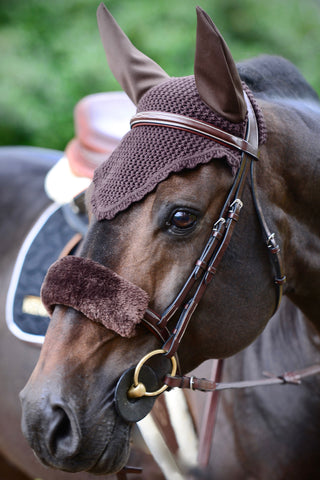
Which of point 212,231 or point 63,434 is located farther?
point 212,231

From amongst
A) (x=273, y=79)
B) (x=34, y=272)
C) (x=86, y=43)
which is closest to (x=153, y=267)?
(x=273, y=79)

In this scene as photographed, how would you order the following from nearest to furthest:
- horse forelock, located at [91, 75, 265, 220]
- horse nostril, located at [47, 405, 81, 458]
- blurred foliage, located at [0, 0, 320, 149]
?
horse nostril, located at [47, 405, 81, 458] < horse forelock, located at [91, 75, 265, 220] < blurred foliage, located at [0, 0, 320, 149]

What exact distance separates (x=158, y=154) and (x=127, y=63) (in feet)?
1.49

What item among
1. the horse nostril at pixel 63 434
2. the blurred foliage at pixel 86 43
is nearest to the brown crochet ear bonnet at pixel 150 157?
the horse nostril at pixel 63 434

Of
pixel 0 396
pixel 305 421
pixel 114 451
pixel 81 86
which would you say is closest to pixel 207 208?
pixel 114 451

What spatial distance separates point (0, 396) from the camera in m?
2.37

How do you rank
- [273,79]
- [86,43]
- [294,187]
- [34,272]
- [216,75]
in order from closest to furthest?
[216,75], [294,187], [273,79], [34,272], [86,43]

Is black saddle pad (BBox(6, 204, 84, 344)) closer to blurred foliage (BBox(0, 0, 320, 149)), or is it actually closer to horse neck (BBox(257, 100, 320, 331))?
horse neck (BBox(257, 100, 320, 331))

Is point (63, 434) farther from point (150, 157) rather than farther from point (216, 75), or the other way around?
point (216, 75)

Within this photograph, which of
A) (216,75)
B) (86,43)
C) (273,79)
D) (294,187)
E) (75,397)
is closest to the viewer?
(75,397)

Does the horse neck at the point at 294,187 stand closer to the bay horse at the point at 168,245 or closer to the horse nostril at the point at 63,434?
the bay horse at the point at 168,245

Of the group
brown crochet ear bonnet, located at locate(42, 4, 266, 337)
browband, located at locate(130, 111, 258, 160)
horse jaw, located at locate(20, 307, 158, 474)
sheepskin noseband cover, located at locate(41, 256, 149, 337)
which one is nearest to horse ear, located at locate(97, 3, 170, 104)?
brown crochet ear bonnet, located at locate(42, 4, 266, 337)

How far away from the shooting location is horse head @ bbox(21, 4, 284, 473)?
1251 mm

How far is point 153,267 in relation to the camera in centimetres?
131
